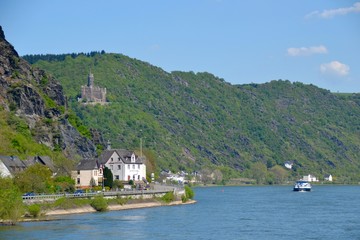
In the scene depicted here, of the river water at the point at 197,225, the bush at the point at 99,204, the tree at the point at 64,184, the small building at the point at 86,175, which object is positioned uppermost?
the small building at the point at 86,175

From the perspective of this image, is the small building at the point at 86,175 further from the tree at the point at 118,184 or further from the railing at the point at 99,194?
the railing at the point at 99,194

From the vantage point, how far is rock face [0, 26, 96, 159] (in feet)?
464

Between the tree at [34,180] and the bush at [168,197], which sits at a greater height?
the tree at [34,180]

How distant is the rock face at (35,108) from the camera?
464ft

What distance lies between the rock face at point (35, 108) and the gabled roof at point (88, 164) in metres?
13.5

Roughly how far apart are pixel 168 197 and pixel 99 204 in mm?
21004

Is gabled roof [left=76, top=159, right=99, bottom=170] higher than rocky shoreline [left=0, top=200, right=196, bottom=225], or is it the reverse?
gabled roof [left=76, top=159, right=99, bottom=170]

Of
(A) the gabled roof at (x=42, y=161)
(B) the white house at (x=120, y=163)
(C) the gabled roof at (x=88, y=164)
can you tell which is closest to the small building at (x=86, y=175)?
(C) the gabled roof at (x=88, y=164)

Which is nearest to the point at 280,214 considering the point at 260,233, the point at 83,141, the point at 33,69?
the point at 260,233

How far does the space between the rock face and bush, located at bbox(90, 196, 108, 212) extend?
3072 cm

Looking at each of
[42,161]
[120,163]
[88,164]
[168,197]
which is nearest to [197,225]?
[168,197]

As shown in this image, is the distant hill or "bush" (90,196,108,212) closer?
"bush" (90,196,108,212)

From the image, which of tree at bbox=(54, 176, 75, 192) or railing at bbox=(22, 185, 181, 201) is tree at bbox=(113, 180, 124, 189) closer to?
railing at bbox=(22, 185, 181, 201)

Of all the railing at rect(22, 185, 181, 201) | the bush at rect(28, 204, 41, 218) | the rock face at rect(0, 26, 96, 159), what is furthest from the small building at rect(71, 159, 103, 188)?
the bush at rect(28, 204, 41, 218)
